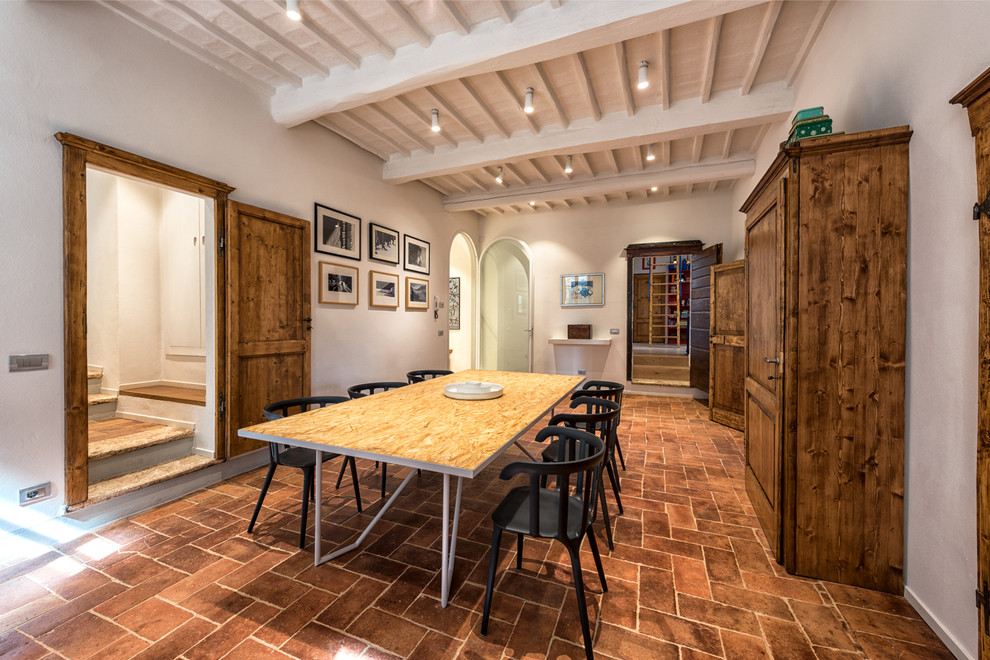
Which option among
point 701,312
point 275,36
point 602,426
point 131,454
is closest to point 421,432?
point 602,426

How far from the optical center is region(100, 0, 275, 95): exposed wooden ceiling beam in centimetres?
264

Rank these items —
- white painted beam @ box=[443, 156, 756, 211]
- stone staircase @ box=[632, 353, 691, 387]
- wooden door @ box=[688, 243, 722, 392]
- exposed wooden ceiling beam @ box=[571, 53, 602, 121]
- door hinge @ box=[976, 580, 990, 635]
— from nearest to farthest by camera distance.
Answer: door hinge @ box=[976, 580, 990, 635]
exposed wooden ceiling beam @ box=[571, 53, 602, 121]
white painted beam @ box=[443, 156, 756, 211]
wooden door @ box=[688, 243, 722, 392]
stone staircase @ box=[632, 353, 691, 387]

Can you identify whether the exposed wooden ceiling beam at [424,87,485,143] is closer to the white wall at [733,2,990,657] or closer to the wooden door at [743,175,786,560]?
the wooden door at [743,175,786,560]

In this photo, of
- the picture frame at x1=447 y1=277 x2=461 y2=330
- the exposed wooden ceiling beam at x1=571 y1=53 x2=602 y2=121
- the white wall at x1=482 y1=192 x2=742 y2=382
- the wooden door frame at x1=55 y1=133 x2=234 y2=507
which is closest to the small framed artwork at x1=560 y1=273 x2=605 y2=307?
the white wall at x1=482 y1=192 x2=742 y2=382

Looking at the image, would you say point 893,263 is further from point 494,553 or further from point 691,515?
point 494,553

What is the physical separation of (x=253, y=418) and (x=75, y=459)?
1179 millimetres

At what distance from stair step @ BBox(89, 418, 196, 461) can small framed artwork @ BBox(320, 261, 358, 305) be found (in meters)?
1.80

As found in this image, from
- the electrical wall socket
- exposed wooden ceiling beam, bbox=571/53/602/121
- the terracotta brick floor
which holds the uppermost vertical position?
exposed wooden ceiling beam, bbox=571/53/602/121

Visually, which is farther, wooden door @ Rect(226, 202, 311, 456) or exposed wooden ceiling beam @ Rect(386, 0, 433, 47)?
wooden door @ Rect(226, 202, 311, 456)

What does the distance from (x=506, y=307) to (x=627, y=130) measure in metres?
4.53

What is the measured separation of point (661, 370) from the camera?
7.95 metres

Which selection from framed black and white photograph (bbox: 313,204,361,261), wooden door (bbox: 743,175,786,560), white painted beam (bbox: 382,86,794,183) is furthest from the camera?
framed black and white photograph (bbox: 313,204,361,261)

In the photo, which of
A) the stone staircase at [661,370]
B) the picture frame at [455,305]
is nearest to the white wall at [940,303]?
the stone staircase at [661,370]

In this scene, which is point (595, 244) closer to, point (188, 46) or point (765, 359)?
point (765, 359)
